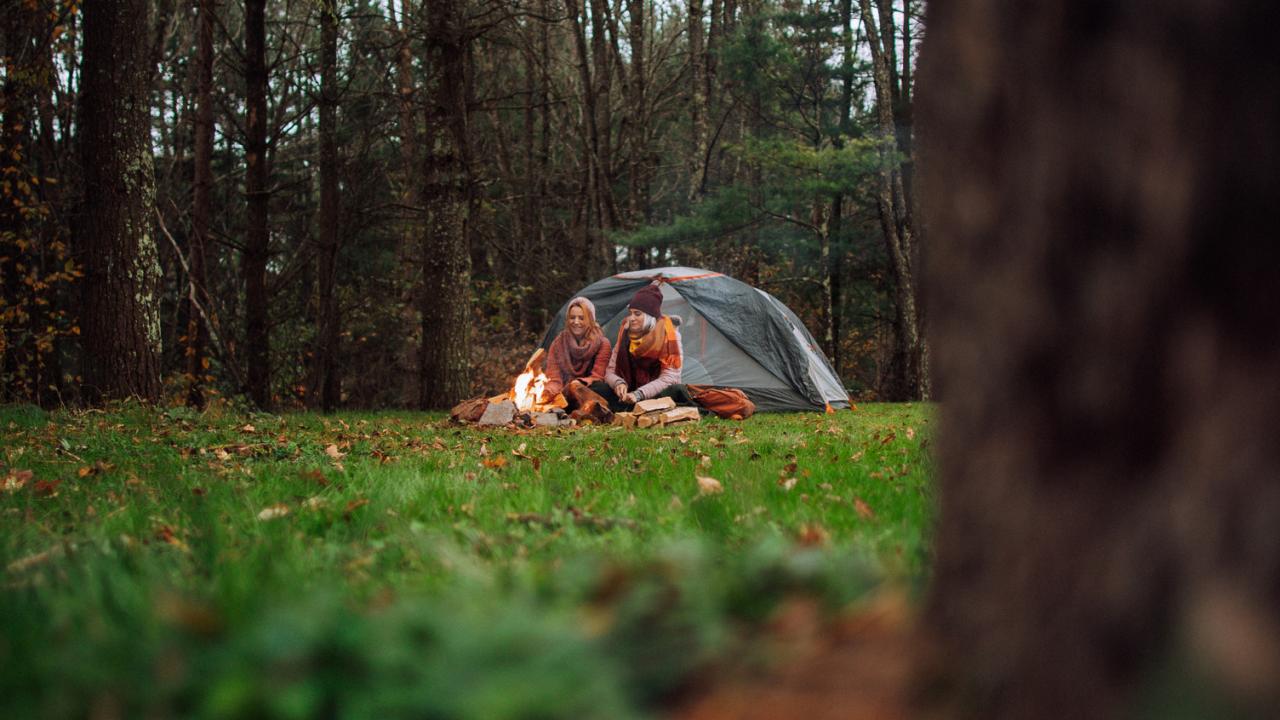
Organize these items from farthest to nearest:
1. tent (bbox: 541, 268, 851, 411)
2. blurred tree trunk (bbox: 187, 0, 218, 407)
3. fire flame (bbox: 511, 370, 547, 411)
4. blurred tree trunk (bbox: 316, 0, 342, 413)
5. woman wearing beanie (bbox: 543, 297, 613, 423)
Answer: blurred tree trunk (bbox: 316, 0, 342, 413) → blurred tree trunk (bbox: 187, 0, 218, 407) → tent (bbox: 541, 268, 851, 411) → woman wearing beanie (bbox: 543, 297, 613, 423) → fire flame (bbox: 511, 370, 547, 411)

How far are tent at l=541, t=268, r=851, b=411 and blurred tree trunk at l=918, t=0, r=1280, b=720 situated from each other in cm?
999

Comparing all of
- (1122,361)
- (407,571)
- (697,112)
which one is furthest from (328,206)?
(1122,361)

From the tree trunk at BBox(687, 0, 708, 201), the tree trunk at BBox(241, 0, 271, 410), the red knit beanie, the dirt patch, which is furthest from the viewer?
the tree trunk at BBox(687, 0, 708, 201)

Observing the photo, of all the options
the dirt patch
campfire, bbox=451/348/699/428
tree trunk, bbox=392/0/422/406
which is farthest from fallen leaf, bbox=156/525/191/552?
tree trunk, bbox=392/0/422/406

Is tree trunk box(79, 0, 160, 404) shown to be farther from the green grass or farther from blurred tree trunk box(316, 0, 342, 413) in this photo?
blurred tree trunk box(316, 0, 342, 413)

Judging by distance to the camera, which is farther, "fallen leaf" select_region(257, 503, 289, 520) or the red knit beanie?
the red knit beanie

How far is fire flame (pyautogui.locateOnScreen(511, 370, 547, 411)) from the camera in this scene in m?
9.71

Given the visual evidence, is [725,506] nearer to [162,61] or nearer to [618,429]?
[618,429]

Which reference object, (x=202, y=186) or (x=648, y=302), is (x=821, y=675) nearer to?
(x=648, y=302)

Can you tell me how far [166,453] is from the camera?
15.7 feet

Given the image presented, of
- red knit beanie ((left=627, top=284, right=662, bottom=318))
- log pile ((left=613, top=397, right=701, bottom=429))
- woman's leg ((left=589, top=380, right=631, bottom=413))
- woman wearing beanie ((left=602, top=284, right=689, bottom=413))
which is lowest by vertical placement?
log pile ((left=613, top=397, right=701, bottom=429))

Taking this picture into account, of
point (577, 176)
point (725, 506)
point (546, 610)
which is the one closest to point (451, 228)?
point (725, 506)

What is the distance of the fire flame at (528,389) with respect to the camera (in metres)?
9.71

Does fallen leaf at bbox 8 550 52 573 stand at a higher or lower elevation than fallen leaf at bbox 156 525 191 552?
higher
